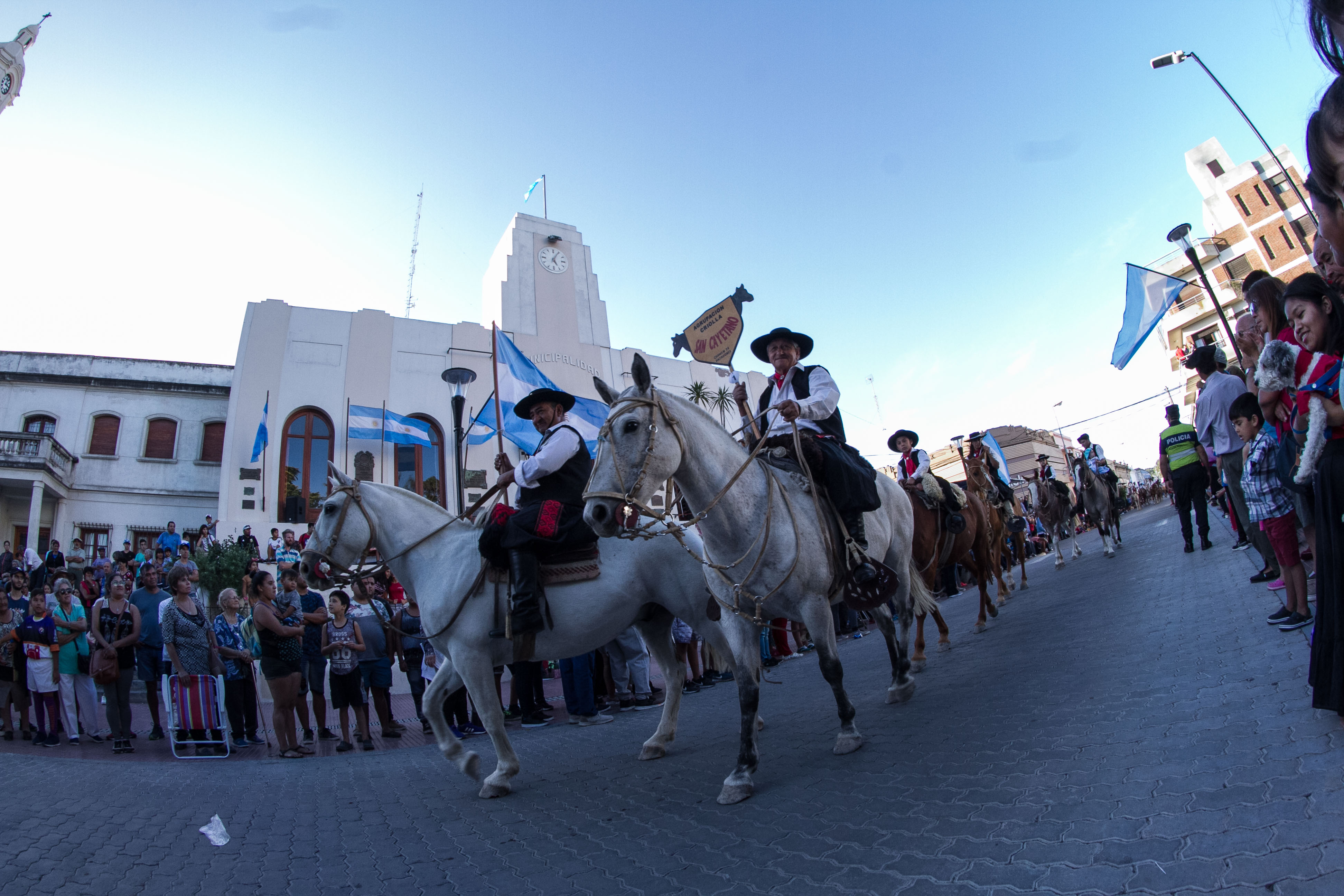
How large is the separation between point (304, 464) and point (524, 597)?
2322 cm

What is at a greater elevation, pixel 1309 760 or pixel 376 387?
pixel 376 387

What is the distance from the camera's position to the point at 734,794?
3.98 metres

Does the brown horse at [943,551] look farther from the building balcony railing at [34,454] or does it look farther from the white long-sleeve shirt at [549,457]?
the building balcony railing at [34,454]

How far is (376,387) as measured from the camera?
26562 mm

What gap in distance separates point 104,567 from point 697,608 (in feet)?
57.2

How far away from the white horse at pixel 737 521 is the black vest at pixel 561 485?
1.18 meters

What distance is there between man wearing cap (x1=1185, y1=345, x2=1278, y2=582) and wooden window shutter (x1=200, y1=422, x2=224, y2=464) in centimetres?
3057

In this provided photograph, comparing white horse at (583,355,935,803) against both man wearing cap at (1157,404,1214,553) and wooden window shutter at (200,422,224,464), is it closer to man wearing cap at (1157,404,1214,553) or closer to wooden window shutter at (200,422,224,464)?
man wearing cap at (1157,404,1214,553)

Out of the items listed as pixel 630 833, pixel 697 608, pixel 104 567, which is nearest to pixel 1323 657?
pixel 630 833

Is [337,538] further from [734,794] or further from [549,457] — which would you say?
[734,794]

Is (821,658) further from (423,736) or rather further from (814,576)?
(423,736)

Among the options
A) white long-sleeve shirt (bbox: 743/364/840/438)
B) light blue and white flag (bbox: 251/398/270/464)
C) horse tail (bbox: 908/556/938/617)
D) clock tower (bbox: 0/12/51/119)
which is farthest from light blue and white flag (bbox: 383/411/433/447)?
white long-sleeve shirt (bbox: 743/364/840/438)

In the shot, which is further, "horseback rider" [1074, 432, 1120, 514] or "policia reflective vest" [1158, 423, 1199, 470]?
"horseback rider" [1074, 432, 1120, 514]

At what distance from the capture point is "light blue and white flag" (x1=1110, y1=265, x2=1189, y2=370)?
13344mm
